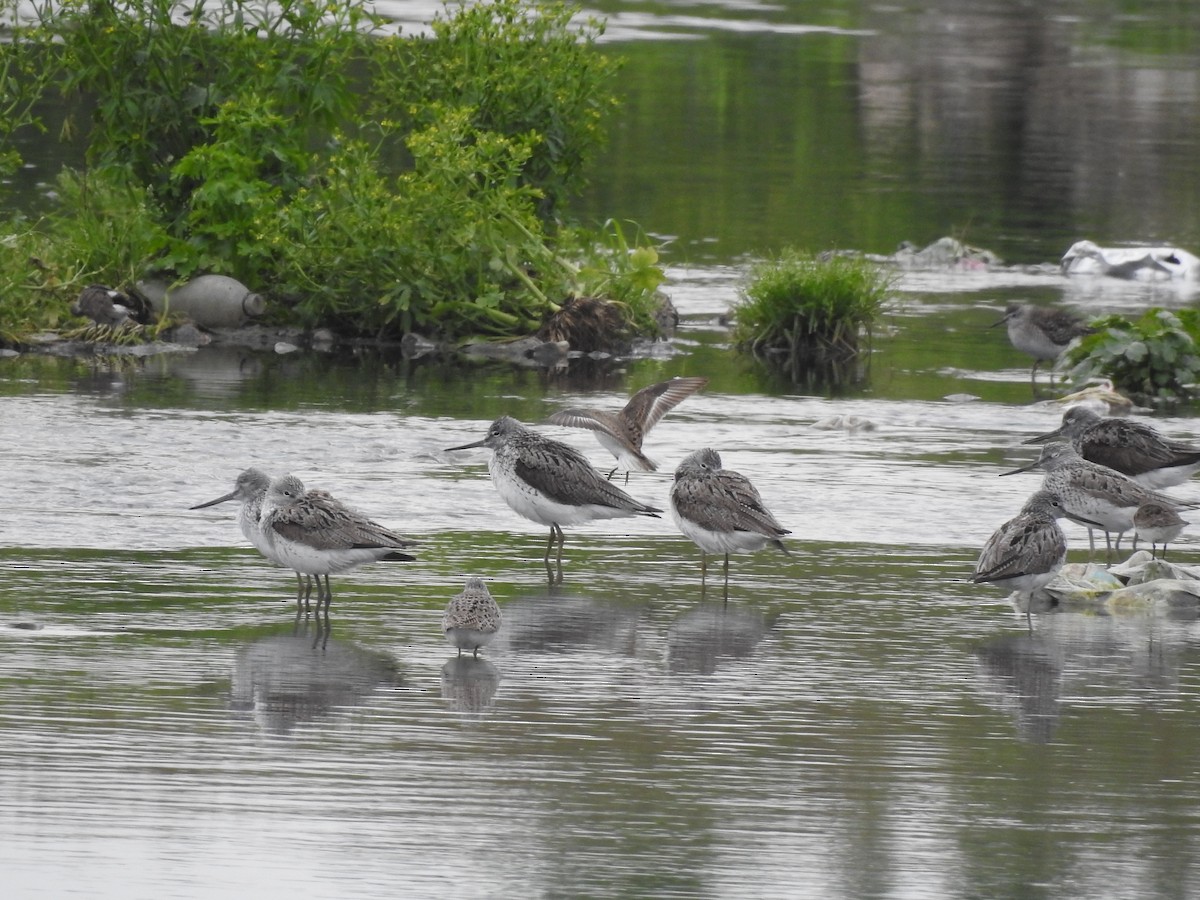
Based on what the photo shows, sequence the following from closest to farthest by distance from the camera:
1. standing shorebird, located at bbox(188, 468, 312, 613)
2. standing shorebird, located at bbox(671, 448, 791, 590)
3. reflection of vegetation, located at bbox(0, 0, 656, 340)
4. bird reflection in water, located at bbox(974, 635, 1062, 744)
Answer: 1. bird reflection in water, located at bbox(974, 635, 1062, 744)
2. standing shorebird, located at bbox(188, 468, 312, 613)
3. standing shorebird, located at bbox(671, 448, 791, 590)
4. reflection of vegetation, located at bbox(0, 0, 656, 340)

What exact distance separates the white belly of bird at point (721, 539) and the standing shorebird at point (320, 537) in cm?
156

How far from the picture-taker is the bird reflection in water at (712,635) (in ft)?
32.0

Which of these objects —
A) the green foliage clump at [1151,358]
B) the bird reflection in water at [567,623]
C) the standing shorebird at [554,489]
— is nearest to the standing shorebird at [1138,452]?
the standing shorebird at [554,489]

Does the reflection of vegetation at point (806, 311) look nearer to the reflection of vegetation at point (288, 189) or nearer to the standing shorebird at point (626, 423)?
the reflection of vegetation at point (288, 189)

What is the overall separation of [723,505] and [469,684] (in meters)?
2.29

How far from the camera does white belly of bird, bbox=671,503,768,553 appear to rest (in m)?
11.1

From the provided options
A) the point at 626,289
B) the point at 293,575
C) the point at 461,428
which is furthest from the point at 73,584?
the point at 626,289

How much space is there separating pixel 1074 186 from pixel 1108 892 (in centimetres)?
2565

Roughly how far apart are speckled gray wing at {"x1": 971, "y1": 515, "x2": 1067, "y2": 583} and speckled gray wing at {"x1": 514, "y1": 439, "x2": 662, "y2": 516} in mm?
1875

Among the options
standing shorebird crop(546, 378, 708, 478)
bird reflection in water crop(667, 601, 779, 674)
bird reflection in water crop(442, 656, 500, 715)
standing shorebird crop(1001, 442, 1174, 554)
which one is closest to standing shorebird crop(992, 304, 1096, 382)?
standing shorebird crop(546, 378, 708, 478)

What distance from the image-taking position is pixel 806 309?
20422mm

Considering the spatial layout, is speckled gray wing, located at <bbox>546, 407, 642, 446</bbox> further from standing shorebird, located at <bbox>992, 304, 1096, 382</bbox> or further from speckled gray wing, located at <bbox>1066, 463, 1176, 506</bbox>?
standing shorebird, located at <bbox>992, 304, 1096, 382</bbox>

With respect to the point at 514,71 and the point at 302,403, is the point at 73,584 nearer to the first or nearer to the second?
the point at 302,403

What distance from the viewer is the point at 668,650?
995 centimetres
